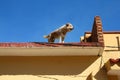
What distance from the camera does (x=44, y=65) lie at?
33.9 feet

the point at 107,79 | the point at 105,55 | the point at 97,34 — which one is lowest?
the point at 107,79

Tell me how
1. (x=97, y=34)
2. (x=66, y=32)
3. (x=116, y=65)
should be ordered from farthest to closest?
(x=66, y=32) < (x=97, y=34) < (x=116, y=65)

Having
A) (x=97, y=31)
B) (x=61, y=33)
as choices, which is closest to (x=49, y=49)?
(x=61, y=33)

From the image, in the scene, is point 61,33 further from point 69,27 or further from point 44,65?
point 44,65

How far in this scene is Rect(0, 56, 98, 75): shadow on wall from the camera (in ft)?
33.5

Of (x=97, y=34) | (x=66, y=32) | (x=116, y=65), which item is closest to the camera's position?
(x=116, y=65)

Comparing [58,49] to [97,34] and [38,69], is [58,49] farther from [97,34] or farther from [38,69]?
[97,34]

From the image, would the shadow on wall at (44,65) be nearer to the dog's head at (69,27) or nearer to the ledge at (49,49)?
the ledge at (49,49)

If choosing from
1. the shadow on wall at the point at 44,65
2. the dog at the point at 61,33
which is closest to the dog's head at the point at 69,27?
the dog at the point at 61,33

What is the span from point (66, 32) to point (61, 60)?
1589 millimetres

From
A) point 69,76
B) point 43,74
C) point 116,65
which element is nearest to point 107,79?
point 116,65

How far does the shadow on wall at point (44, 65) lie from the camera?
33.5 feet

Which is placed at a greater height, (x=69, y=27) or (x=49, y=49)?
(x=69, y=27)

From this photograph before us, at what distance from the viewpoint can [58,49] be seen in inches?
396
